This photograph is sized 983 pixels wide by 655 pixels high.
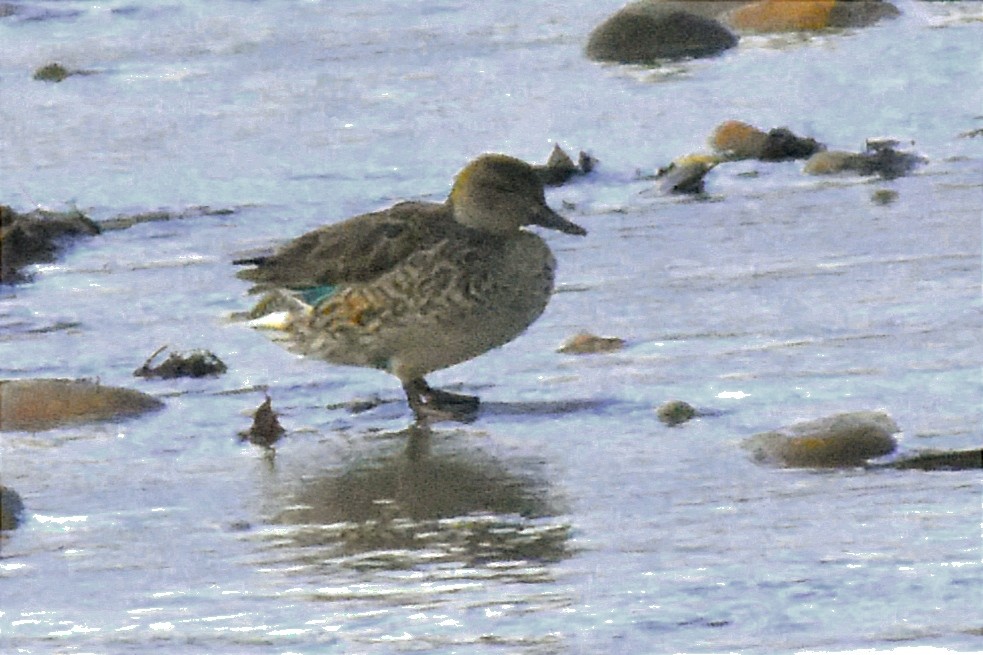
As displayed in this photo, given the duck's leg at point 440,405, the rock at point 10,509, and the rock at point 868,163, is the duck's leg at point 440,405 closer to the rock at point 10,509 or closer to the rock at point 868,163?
the rock at point 10,509

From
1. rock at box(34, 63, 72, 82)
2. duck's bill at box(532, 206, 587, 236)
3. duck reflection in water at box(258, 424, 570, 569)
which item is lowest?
duck reflection in water at box(258, 424, 570, 569)

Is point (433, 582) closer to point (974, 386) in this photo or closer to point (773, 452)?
point (773, 452)

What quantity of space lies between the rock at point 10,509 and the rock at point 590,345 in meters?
2.08

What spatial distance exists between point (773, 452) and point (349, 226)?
6.29ft

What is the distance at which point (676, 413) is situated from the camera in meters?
6.79

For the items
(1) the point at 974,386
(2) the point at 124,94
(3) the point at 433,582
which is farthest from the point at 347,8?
(3) the point at 433,582

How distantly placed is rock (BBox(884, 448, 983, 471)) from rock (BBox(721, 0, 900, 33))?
765 centimetres

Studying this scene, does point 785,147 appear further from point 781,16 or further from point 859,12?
point 859,12

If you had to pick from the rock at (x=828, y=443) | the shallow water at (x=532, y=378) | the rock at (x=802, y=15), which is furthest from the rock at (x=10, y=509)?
the rock at (x=802, y=15)

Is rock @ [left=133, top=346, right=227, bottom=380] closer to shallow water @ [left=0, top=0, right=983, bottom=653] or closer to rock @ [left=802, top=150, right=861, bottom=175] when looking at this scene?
shallow water @ [left=0, top=0, right=983, bottom=653]

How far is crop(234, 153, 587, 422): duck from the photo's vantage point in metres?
7.36

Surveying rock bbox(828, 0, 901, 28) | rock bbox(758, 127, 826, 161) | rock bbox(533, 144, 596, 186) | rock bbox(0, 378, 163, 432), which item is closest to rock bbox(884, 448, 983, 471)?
rock bbox(0, 378, 163, 432)

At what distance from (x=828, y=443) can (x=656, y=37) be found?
7035mm

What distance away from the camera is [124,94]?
1289 cm
